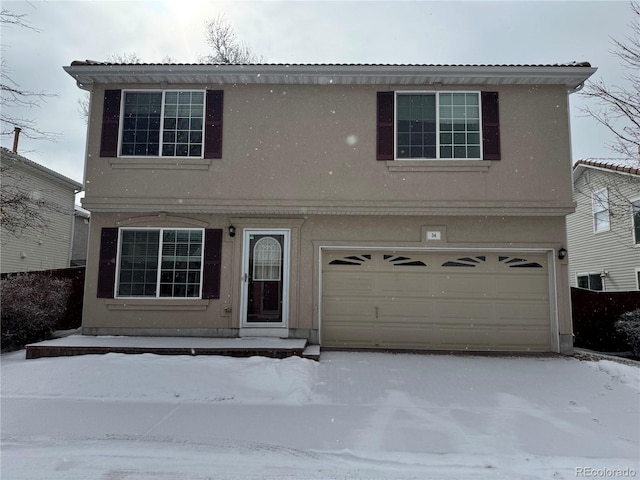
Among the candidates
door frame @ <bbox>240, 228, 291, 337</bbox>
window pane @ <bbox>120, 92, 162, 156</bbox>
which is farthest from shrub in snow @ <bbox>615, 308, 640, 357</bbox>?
window pane @ <bbox>120, 92, 162, 156</bbox>

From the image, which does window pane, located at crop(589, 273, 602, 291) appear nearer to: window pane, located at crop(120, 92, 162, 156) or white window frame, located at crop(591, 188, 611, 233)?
white window frame, located at crop(591, 188, 611, 233)

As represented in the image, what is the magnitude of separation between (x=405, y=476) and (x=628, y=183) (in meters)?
13.9

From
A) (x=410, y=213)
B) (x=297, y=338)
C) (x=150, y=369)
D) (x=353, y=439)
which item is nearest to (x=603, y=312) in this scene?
(x=410, y=213)

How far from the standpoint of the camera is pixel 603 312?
32.3 ft

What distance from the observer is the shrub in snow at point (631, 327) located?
339 inches

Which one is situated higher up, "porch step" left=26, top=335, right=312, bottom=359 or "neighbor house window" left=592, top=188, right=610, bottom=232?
"neighbor house window" left=592, top=188, right=610, bottom=232

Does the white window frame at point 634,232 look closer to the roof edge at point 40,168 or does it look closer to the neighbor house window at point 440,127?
the neighbor house window at point 440,127

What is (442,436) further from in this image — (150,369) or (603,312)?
(603,312)

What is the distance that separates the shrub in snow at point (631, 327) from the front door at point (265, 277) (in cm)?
732

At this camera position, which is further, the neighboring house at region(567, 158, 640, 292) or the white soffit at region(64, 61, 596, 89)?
the neighboring house at region(567, 158, 640, 292)

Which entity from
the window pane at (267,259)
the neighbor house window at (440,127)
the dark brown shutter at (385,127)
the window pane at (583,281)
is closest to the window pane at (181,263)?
the window pane at (267,259)

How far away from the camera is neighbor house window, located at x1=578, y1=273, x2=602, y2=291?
15.4 metres

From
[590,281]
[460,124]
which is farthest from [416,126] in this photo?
[590,281]

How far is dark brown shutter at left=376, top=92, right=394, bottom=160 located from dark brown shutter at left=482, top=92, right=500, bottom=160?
6.41ft
